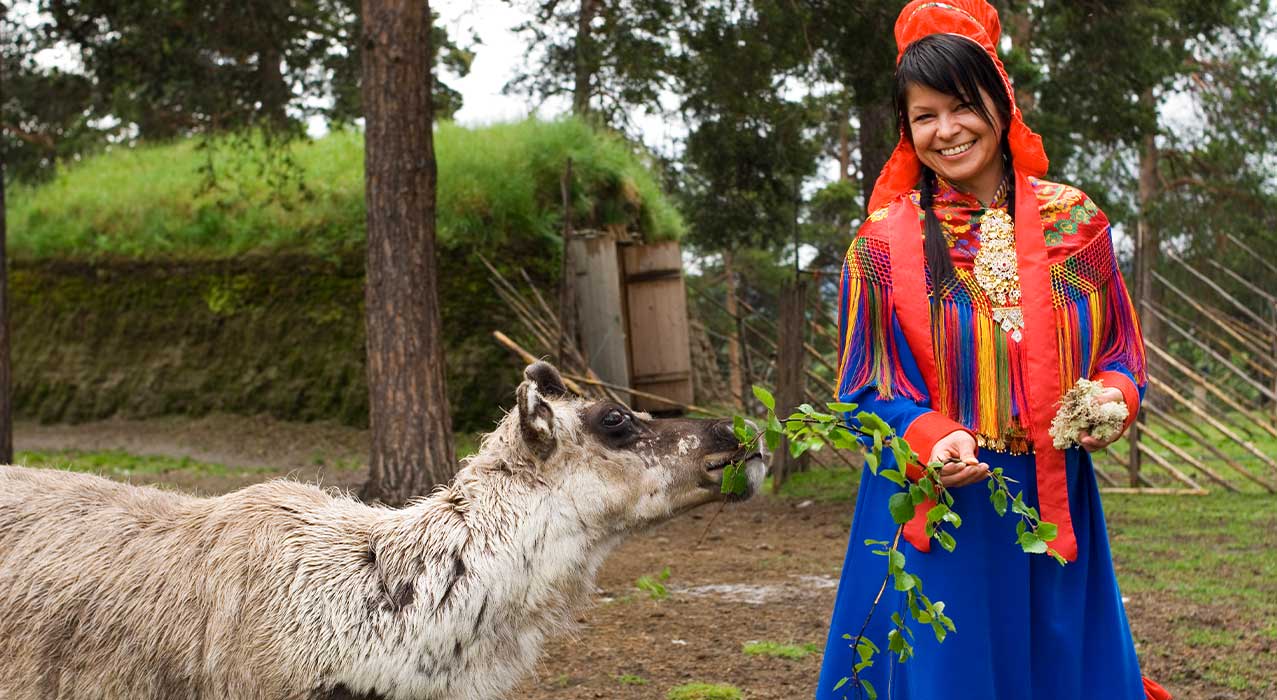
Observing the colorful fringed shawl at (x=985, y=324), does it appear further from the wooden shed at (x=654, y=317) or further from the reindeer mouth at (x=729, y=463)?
the wooden shed at (x=654, y=317)

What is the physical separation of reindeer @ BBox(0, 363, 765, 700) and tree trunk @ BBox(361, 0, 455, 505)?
Answer: 486cm

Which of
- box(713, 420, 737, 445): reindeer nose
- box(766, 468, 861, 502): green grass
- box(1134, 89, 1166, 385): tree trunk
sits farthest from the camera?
box(1134, 89, 1166, 385): tree trunk

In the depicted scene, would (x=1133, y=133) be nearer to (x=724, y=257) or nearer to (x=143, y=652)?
(x=143, y=652)

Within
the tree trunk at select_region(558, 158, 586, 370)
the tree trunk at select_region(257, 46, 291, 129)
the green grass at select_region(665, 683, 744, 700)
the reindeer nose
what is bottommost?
the green grass at select_region(665, 683, 744, 700)

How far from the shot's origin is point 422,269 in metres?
8.64

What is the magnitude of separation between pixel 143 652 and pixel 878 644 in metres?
2.01

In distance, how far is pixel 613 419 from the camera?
351 centimetres

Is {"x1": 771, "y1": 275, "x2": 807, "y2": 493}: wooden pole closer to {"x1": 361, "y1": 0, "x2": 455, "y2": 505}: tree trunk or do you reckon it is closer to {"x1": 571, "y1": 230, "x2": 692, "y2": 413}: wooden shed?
{"x1": 571, "y1": 230, "x2": 692, "y2": 413}: wooden shed

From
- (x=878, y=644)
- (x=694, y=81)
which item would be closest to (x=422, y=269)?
(x=694, y=81)

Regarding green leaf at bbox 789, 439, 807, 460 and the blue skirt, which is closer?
green leaf at bbox 789, 439, 807, 460

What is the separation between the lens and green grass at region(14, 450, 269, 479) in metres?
13.0

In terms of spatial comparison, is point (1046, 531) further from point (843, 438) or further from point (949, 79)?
point (949, 79)

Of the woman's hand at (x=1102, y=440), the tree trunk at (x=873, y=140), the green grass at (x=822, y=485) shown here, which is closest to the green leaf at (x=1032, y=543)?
the woman's hand at (x=1102, y=440)

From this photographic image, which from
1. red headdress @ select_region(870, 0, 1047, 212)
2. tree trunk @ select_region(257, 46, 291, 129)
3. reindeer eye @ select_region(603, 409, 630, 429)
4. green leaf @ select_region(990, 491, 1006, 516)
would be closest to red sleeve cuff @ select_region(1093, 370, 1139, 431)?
green leaf @ select_region(990, 491, 1006, 516)
